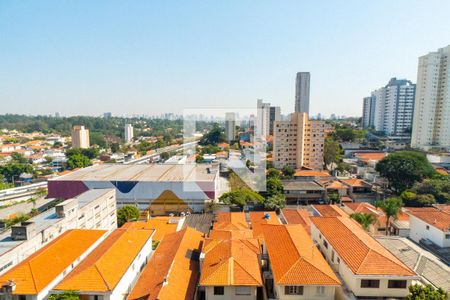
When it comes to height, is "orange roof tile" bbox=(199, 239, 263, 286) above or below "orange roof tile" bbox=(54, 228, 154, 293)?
above

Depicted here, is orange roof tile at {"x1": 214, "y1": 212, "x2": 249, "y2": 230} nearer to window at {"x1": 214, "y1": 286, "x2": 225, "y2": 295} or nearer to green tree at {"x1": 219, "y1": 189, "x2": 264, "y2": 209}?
green tree at {"x1": 219, "y1": 189, "x2": 264, "y2": 209}

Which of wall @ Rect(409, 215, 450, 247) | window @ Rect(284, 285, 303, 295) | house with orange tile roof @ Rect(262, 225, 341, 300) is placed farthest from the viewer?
wall @ Rect(409, 215, 450, 247)

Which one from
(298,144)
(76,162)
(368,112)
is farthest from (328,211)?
(368,112)

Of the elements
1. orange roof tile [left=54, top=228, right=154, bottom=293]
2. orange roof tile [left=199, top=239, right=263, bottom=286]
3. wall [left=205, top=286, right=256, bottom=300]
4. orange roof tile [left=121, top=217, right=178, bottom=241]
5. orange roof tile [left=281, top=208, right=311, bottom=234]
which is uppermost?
orange roof tile [left=199, top=239, right=263, bottom=286]

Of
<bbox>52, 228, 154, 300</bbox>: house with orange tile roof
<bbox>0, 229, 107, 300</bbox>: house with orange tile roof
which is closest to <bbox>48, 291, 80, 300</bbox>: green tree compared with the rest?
<bbox>52, 228, 154, 300</bbox>: house with orange tile roof

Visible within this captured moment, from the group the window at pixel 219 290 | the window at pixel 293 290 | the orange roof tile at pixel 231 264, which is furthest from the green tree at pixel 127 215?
the window at pixel 293 290

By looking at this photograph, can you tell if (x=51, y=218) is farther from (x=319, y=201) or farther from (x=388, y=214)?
(x=319, y=201)

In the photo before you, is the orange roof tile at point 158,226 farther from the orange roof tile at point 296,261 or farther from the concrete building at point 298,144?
the concrete building at point 298,144

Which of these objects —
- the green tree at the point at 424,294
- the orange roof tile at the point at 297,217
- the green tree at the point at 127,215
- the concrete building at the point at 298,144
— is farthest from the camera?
the concrete building at the point at 298,144
